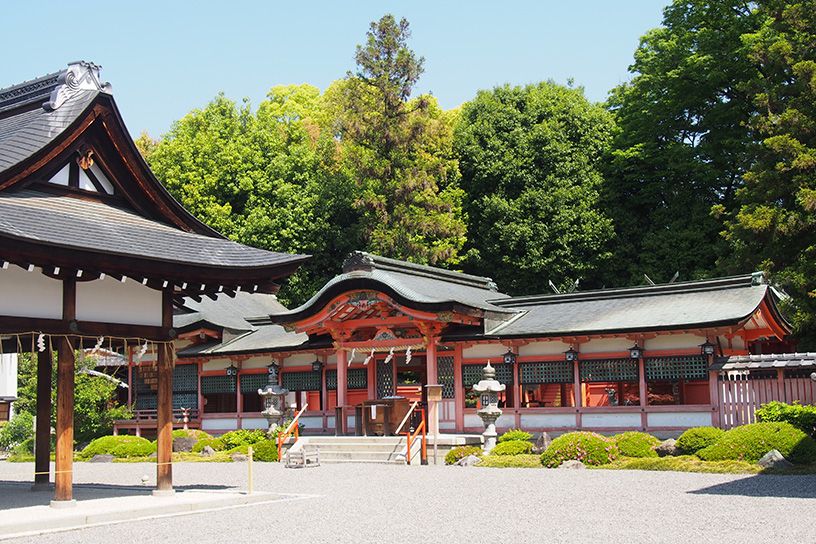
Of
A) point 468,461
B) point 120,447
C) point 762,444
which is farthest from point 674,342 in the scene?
point 120,447

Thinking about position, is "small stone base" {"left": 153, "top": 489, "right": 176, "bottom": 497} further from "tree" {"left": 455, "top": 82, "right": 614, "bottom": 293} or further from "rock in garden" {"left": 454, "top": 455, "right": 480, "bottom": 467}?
"tree" {"left": 455, "top": 82, "right": 614, "bottom": 293}

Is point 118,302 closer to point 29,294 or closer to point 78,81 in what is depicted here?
point 29,294

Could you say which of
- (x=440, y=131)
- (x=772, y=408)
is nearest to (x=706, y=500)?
(x=772, y=408)

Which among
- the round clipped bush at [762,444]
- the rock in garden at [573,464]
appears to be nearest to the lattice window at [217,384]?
the rock in garden at [573,464]

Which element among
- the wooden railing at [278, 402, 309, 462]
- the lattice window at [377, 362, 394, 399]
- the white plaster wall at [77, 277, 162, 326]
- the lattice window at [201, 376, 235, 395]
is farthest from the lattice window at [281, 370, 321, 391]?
the white plaster wall at [77, 277, 162, 326]

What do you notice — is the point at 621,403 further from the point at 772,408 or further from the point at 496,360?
the point at 772,408

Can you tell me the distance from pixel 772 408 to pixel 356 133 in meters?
28.7

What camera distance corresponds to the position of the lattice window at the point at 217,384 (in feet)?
111

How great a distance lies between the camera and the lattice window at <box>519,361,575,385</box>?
90.0 feet

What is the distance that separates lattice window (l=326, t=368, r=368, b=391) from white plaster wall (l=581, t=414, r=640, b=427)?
25.8ft

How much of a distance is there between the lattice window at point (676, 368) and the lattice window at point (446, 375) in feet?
20.1

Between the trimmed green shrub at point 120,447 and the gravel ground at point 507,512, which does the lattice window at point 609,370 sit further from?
the trimmed green shrub at point 120,447

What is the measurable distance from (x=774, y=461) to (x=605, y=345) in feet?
26.6

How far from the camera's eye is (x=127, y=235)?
1609 cm
